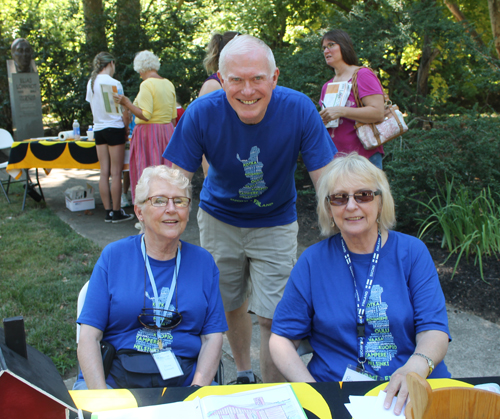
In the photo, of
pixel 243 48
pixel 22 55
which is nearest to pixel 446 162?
pixel 243 48

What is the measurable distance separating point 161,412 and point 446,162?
4.28m

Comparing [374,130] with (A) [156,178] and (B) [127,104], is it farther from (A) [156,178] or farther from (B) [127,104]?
(B) [127,104]

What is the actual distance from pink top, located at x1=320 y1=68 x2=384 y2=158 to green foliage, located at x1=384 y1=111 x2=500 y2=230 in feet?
2.97

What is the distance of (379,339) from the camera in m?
1.85

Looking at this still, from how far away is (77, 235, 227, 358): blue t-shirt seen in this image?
202cm

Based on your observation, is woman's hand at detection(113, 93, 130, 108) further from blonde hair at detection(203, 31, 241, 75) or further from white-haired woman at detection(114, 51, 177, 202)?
blonde hair at detection(203, 31, 241, 75)

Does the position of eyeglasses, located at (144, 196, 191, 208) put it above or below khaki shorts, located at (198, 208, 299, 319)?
above

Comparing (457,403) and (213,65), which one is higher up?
(213,65)

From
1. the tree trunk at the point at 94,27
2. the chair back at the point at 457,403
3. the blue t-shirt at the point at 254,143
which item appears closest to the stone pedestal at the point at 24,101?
the tree trunk at the point at 94,27

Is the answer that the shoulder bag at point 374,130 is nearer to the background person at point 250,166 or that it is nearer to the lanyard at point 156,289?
the background person at point 250,166

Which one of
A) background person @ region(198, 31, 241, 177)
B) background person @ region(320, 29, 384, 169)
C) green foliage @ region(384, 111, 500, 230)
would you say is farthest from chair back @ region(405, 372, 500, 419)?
green foliage @ region(384, 111, 500, 230)

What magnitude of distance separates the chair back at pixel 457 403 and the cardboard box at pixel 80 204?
6.65m

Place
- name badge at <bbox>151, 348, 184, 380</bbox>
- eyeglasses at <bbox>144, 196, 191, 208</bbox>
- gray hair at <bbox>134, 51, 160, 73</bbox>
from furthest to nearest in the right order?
gray hair at <bbox>134, 51, 160, 73</bbox> < eyeglasses at <bbox>144, 196, 191, 208</bbox> < name badge at <bbox>151, 348, 184, 380</bbox>

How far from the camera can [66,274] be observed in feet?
14.9
